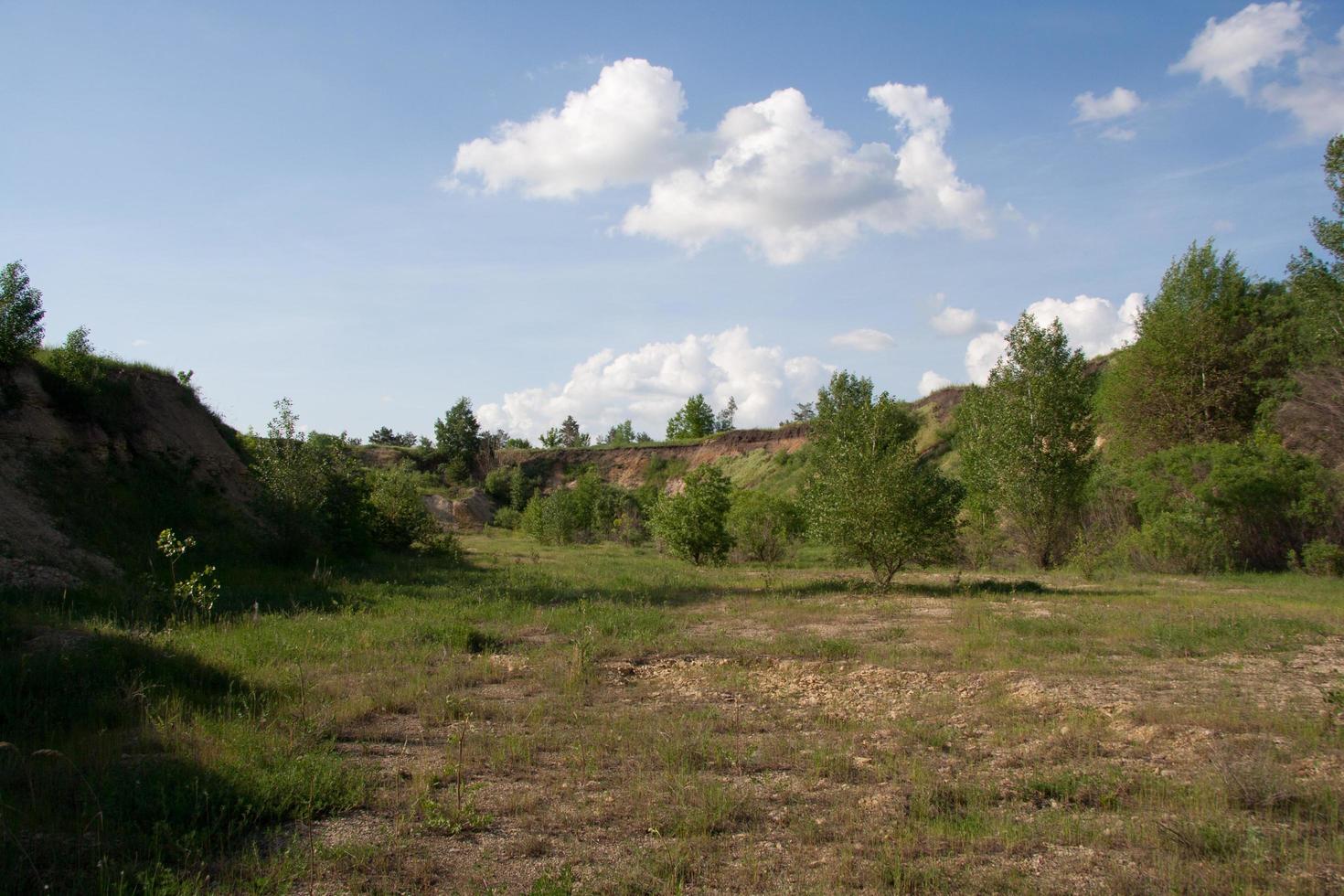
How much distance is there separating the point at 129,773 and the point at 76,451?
1542 centimetres

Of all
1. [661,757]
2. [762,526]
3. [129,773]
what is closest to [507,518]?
[762,526]

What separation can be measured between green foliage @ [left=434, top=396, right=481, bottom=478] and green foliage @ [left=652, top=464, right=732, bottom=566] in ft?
139

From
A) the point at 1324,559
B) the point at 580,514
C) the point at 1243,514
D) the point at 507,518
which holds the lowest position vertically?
the point at 507,518

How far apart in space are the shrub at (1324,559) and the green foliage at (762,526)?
1430 centimetres

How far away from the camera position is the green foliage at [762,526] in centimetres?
2802

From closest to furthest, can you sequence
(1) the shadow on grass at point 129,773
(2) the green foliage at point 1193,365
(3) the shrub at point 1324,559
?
(1) the shadow on grass at point 129,773
(3) the shrub at point 1324,559
(2) the green foliage at point 1193,365

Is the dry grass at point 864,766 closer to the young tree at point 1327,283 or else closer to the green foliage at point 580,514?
the young tree at point 1327,283

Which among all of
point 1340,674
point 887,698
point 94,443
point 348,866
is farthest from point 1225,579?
point 94,443

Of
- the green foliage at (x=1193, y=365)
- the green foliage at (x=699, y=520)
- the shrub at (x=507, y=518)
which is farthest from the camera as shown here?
the shrub at (x=507, y=518)

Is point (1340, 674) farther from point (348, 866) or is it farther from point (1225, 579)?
point (1225, 579)

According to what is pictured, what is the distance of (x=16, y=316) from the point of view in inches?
631

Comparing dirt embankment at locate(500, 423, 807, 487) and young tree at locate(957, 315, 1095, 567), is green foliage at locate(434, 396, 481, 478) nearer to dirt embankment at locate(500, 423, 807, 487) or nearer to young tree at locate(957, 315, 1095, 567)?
dirt embankment at locate(500, 423, 807, 487)

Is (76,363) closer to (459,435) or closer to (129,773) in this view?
(129,773)

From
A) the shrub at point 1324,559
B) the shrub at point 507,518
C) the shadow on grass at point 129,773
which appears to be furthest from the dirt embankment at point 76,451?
the shrub at point 507,518
